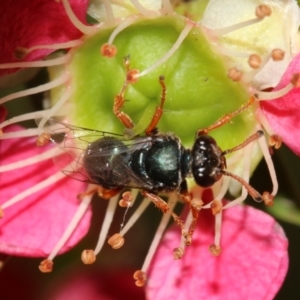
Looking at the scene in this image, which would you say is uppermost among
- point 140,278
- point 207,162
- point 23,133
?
point 207,162

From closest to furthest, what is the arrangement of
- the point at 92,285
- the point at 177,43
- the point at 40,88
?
the point at 177,43 < the point at 40,88 < the point at 92,285

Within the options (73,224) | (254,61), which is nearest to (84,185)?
(73,224)

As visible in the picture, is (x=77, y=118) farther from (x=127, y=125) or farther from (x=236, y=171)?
(x=236, y=171)

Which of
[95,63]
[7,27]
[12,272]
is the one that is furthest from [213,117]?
[12,272]

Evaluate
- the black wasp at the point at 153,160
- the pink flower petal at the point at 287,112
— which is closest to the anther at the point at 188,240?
the black wasp at the point at 153,160

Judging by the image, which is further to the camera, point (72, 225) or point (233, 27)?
point (72, 225)

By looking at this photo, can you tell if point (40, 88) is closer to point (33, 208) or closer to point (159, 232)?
point (33, 208)
